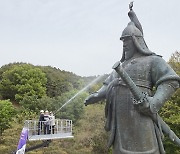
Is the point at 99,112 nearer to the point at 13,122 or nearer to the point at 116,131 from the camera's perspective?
the point at 13,122

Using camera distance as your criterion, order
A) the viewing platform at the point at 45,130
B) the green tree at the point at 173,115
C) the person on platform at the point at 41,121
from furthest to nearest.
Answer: the viewing platform at the point at 45,130
the person on platform at the point at 41,121
the green tree at the point at 173,115

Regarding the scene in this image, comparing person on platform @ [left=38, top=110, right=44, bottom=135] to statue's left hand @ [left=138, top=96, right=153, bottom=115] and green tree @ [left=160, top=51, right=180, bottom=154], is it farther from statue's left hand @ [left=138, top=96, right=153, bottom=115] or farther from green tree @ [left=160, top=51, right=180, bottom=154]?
statue's left hand @ [left=138, top=96, right=153, bottom=115]

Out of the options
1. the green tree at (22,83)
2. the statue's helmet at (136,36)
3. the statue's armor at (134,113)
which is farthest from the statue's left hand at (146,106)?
the green tree at (22,83)

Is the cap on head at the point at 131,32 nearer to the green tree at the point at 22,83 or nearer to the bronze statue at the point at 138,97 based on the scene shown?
the bronze statue at the point at 138,97

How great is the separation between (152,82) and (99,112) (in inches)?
1207

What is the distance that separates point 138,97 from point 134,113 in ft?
1.10

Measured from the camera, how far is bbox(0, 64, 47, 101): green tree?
4756cm

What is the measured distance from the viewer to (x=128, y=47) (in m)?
4.32

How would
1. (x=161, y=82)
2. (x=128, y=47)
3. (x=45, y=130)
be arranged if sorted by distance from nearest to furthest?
(x=161, y=82), (x=128, y=47), (x=45, y=130)

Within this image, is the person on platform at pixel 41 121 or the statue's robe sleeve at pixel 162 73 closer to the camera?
the statue's robe sleeve at pixel 162 73

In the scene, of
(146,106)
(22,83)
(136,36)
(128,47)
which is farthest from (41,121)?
(22,83)

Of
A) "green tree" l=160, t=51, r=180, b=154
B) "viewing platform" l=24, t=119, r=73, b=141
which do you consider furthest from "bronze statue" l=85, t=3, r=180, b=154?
"viewing platform" l=24, t=119, r=73, b=141

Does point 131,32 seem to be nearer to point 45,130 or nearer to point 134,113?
point 134,113

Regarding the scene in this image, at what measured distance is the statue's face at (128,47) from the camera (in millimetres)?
4262
